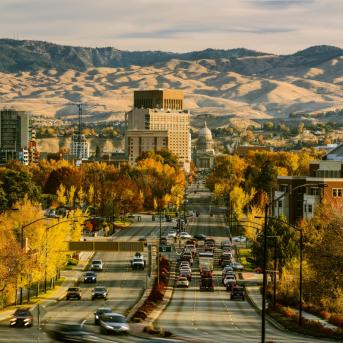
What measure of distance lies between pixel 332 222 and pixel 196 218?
9410 cm

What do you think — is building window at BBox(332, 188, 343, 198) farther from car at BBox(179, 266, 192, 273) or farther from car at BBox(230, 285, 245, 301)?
car at BBox(230, 285, 245, 301)

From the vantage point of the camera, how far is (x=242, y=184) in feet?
647

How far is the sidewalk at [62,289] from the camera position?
75.5m

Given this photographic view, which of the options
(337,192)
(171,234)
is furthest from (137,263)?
(171,234)

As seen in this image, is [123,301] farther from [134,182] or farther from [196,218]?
[134,182]

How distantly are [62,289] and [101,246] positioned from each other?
12286mm

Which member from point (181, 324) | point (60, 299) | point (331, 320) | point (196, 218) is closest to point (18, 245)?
point (60, 299)

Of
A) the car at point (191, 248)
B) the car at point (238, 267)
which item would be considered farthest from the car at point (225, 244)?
the car at point (238, 267)

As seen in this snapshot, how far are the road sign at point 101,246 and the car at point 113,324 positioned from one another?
4160cm

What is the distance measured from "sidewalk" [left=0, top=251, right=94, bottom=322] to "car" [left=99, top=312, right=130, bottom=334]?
12.5 m

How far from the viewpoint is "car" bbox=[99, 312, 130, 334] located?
2203 inches

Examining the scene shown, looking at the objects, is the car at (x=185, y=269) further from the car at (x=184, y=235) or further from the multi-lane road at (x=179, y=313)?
the car at (x=184, y=235)

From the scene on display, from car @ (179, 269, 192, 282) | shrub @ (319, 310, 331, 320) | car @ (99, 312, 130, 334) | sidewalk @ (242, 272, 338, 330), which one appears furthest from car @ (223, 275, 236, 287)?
car @ (99, 312, 130, 334)

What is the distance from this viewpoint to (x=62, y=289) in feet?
305
